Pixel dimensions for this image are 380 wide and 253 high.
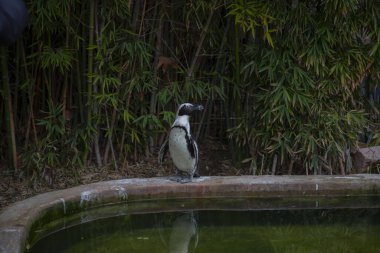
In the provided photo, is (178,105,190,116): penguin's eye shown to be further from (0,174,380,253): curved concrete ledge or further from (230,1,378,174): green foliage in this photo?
(230,1,378,174): green foliage

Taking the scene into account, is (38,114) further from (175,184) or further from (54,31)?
(175,184)

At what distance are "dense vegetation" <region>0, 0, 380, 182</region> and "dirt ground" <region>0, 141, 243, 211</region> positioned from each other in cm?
10


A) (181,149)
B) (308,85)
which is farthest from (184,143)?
(308,85)

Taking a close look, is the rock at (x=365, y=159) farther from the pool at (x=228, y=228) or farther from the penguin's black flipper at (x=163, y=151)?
the penguin's black flipper at (x=163, y=151)

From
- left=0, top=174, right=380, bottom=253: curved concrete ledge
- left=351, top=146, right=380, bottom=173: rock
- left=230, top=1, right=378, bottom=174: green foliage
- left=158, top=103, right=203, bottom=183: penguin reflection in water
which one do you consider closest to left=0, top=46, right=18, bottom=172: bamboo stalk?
left=0, top=174, right=380, bottom=253: curved concrete ledge

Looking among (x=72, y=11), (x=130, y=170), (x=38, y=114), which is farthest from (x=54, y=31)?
(x=130, y=170)

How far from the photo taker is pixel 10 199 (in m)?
5.58

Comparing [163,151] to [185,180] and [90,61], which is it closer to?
[185,180]

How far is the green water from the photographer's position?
4.69 m

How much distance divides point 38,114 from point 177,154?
56.2 inches

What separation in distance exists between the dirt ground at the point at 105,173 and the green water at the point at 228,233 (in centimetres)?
89

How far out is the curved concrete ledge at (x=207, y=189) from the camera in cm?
500

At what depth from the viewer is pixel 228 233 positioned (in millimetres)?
4965

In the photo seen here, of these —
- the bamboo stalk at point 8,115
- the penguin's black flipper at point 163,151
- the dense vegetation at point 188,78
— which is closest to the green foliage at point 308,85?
the dense vegetation at point 188,78
